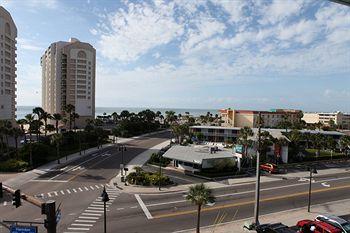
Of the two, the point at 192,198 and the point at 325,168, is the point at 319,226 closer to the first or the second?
the point at 192,198

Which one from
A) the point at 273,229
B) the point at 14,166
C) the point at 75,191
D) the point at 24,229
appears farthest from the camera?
the point at 14,166

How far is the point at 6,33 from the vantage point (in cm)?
10731

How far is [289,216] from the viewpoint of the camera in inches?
1361

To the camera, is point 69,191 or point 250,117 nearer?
point 69,191

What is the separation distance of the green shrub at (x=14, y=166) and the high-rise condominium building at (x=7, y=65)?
5146cm

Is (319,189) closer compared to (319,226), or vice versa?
(319,226)

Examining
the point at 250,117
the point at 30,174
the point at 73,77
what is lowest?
the point at 30,174

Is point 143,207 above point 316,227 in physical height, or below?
below

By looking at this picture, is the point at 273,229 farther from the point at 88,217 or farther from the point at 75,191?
the point at 75,191

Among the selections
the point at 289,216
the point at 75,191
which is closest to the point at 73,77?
the point at 75,191

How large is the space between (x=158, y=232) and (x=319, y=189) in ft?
96.9

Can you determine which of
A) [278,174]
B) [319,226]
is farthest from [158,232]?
[278,174]

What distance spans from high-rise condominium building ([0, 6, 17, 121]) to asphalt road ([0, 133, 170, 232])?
5129 cm

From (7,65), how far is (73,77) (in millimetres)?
47140
